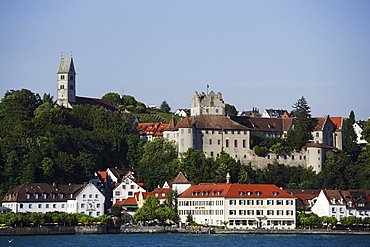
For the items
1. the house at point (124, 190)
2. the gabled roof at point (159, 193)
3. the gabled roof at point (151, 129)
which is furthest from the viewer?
the gabled roof at point (151, 129)

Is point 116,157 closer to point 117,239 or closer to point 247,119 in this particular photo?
point 247,119

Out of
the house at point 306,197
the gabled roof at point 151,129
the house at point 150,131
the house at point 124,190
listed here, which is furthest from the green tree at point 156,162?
the house at point 306,197

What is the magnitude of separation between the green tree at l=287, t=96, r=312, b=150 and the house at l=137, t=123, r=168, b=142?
20.3 metres

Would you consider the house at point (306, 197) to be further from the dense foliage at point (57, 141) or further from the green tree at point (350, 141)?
Answer: the dense foliage at point (57, 141)

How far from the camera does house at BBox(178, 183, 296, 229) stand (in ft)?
318

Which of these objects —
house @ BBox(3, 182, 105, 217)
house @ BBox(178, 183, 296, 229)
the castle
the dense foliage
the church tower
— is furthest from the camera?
the church tower

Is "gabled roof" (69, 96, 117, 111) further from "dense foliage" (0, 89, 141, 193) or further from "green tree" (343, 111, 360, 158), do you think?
"green tree" (343, 111, 360, 158)

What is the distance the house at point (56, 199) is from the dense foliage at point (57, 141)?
19.1 feet

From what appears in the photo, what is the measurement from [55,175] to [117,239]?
25066mm

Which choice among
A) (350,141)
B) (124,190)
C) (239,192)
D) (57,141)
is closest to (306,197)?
(239,192)

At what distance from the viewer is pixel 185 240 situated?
Result: 3442 inches

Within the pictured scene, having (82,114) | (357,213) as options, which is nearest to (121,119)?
(82,114)

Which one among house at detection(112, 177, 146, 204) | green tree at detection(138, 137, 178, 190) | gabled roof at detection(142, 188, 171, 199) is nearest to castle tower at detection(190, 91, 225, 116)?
green tree at detection(138, 137, 178, 190)

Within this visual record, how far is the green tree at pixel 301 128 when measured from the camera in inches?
4867
